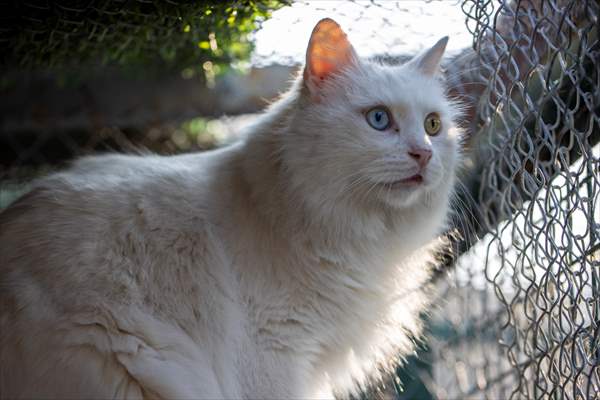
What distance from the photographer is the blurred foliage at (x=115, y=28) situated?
1.92 metres

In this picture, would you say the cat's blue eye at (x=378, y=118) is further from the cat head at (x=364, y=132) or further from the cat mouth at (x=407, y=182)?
the cat mouth at (x=407, y=182)

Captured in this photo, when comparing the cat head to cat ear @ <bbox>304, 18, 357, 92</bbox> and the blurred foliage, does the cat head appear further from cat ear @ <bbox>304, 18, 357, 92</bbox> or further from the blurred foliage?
the blurred foliage

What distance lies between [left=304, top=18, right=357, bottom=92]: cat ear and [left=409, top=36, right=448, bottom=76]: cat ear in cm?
23

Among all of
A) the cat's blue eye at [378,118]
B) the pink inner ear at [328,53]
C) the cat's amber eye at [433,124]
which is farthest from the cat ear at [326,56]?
the cat's amber eye at [433,124]

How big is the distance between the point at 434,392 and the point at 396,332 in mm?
592

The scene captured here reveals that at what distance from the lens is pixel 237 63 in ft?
9.20

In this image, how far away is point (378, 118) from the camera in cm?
170

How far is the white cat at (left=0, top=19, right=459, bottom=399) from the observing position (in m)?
1.44

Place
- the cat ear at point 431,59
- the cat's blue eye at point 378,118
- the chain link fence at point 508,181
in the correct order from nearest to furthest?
the chain link fence at point 508,181 → the cat's blue eye at point 378,118 → the cat ear at point 431,59

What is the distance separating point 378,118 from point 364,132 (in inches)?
3.3

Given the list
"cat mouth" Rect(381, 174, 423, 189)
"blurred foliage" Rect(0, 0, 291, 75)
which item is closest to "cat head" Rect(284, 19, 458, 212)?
"cat mouth" Rect(381, 174, 423, 189)

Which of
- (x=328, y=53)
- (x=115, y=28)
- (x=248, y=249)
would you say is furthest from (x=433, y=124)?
(x=115, y=28)

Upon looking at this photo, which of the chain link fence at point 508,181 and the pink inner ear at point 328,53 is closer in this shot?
the chain link fence at point 508,181

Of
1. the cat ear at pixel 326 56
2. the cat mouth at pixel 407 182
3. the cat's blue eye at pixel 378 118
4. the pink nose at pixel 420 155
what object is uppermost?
the cat ear at pixel 326 56
